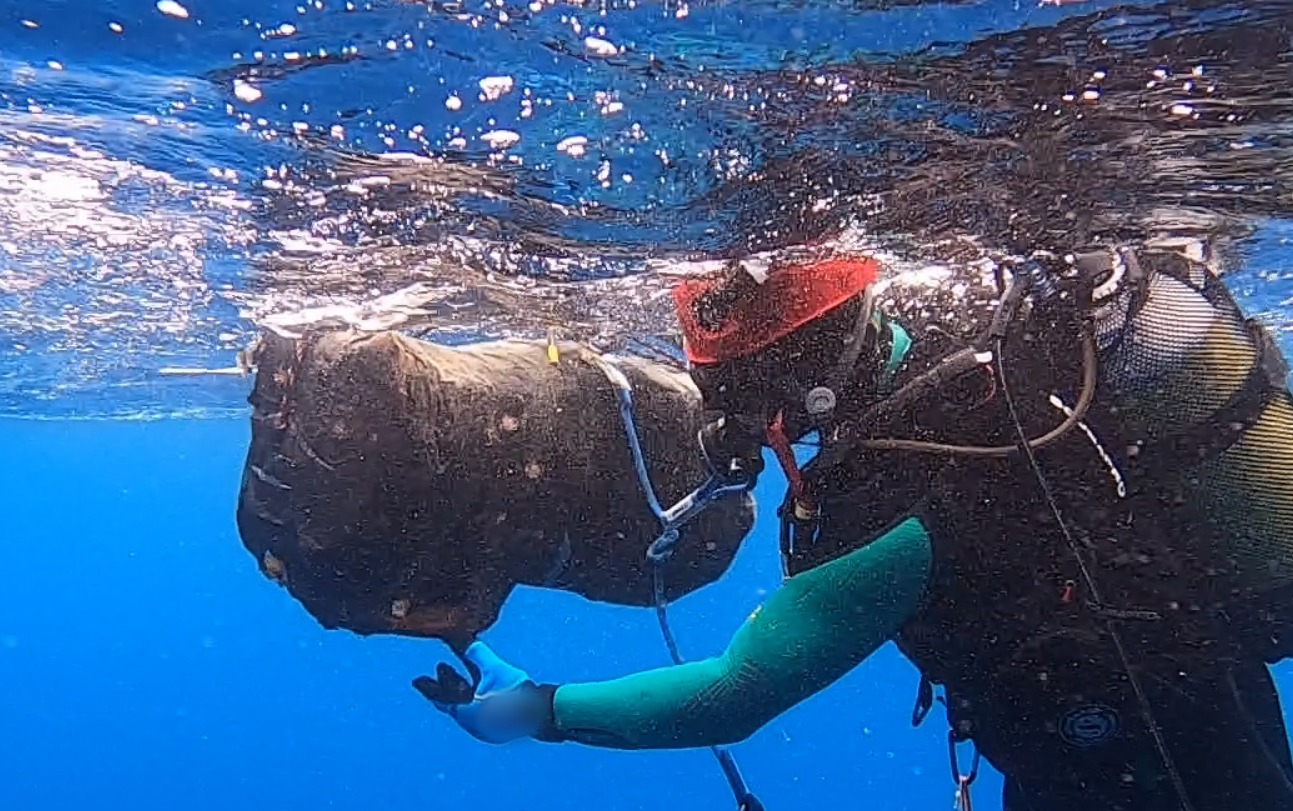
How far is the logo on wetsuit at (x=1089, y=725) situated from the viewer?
4035mm

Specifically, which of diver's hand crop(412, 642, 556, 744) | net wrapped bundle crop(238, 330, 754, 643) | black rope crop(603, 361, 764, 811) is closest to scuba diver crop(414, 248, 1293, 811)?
black rope crop(603, 361, 764, 811)

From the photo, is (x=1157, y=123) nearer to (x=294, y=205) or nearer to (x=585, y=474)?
(x=585, y=474)

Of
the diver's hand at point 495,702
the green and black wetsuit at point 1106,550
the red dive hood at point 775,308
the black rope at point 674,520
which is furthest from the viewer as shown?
the diver's hand at point 495,702

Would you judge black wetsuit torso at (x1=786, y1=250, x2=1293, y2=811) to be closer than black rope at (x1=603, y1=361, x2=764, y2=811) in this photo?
Yes

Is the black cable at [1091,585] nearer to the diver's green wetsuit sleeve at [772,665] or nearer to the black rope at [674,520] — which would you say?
the diver's green wetsuit sleeve at [772,665]

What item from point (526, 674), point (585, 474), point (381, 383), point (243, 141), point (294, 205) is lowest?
point (526, 674)

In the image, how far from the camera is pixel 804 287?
4348 mm

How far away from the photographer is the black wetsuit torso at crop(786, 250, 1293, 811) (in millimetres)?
3854

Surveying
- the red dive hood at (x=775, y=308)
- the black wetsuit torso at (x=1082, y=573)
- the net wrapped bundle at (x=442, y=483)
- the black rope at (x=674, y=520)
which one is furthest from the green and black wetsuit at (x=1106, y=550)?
the net wrapped bundle at (x=442, y=483)

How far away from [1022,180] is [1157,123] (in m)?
1.13

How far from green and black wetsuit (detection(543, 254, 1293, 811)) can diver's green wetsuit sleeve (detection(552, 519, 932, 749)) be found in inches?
0.5

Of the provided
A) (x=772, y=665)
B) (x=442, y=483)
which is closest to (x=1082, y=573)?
(x=772, y=665)

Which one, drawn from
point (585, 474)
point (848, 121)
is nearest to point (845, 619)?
point (585, 474)

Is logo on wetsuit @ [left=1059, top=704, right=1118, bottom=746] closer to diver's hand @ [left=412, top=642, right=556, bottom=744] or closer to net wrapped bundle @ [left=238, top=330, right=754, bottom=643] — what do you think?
diver's hand @ [left=412, top=642, right=556, bottom=744]
